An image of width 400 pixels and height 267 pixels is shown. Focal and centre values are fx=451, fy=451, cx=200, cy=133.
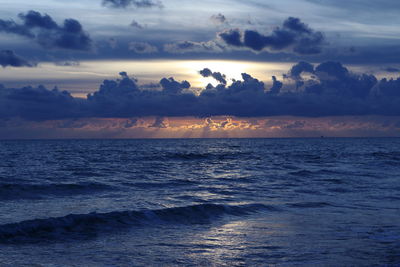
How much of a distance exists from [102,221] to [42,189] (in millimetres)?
12265

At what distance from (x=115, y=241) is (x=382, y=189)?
21396 millimetres

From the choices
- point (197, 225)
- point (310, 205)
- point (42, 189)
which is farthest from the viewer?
point (42, 189)

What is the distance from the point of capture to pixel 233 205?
23484 millimetres

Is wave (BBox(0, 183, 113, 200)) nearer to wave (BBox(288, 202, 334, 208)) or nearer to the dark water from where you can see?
the dark water

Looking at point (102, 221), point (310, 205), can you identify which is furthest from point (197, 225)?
point (310, 205)

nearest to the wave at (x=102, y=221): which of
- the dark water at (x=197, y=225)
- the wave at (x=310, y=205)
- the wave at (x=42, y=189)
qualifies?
the dark water at (x=197, y=225)

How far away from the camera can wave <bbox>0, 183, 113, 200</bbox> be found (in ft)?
87.3

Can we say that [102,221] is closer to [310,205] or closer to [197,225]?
[197,225]

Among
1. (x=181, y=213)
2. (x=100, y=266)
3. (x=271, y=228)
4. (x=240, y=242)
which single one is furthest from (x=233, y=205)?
(x=100, y=266)

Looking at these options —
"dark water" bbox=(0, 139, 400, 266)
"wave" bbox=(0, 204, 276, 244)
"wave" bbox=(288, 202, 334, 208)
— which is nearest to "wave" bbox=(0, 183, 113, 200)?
"dark water" bbox=(0, 139, 400, 266)

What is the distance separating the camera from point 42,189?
29.5 meters

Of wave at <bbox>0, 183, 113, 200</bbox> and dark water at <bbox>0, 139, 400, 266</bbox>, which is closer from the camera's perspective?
dark water at <bbox>0, 139, 400, 266</bbox>

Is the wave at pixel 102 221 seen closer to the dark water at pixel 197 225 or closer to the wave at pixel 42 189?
the dark water at pixel 197 225

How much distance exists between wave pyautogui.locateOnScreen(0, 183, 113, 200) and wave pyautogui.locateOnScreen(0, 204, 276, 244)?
8780 mm
